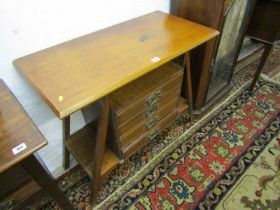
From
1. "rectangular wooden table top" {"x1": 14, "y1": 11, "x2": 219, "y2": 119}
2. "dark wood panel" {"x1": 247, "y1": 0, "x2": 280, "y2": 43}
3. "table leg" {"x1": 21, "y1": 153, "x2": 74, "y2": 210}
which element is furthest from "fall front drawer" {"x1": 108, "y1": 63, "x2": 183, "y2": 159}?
"dark wood panel" {"x1": 247, "y1": 0, "x2": 280, "y2": 43}

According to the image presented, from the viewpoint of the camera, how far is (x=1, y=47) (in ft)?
2.67

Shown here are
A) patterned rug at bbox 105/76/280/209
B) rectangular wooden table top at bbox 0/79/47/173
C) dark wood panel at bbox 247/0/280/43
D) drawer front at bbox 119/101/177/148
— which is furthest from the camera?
dark wood panel at bbox 247/0/280/43

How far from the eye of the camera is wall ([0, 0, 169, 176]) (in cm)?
82

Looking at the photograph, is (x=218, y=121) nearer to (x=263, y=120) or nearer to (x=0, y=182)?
(x=263, y=120)

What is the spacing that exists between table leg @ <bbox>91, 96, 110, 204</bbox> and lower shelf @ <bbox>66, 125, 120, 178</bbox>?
44 millimetres

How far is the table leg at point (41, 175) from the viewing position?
664 mm

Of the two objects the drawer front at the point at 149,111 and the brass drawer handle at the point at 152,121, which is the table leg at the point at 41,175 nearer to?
the drawer front at the point at 149,111

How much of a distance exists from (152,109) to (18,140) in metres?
0.66

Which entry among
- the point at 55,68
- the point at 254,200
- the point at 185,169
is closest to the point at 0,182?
the point at 55,68

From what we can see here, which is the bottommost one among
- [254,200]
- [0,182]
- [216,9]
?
[254,200]

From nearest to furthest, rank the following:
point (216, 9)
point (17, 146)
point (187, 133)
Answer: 1. point (17, 146)
2. point (216, 9)
3. point (187, 133)

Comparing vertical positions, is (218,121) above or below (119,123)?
below

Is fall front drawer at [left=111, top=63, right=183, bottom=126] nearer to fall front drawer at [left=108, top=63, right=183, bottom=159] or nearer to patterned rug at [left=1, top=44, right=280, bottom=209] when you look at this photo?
fall front drawer at [left=108, top=63, right=183, bottom=159]

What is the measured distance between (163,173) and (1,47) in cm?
105
